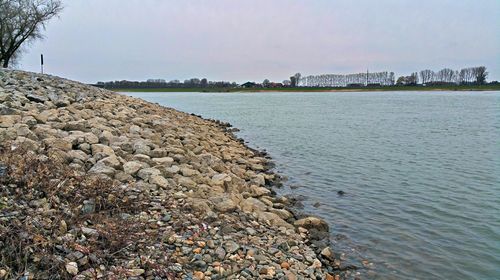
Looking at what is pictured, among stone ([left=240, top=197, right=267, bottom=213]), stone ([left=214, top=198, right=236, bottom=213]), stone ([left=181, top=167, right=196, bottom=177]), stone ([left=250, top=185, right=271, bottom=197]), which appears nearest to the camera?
stone ([left=214, top=198, right=236, bottom=213])

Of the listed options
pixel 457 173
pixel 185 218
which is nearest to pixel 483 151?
pixel 457 173

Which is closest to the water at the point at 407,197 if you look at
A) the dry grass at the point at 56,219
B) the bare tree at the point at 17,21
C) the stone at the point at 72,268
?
the dry grass at the point at 56,219

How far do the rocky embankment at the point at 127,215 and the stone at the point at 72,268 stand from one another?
0.01 meters

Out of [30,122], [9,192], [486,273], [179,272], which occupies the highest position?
[30,122]

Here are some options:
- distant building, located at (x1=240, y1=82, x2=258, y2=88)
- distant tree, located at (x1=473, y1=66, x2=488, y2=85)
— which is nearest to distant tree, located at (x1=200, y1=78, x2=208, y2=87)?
distant building, located at (x1=240, y1=82, x2=258, y2=88)

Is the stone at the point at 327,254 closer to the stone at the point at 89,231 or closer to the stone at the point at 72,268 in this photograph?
the stone at the point at 89,231

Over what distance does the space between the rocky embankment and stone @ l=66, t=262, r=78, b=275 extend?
0.6 inches

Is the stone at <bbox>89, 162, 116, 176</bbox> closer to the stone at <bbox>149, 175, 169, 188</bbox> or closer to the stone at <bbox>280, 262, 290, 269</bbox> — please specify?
the stone at <bbox>149, 175, 169, 188</bbox>

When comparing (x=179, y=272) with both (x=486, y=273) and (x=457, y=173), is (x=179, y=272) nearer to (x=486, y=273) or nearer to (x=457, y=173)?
(x=486, y=273)

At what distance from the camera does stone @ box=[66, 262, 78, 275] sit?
4026mm

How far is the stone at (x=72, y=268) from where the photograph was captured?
→ 4.03 meters

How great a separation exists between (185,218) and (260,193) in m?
4.06

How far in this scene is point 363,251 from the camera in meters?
7.51

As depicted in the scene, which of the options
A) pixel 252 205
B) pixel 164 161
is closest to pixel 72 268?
pixel 252 205
